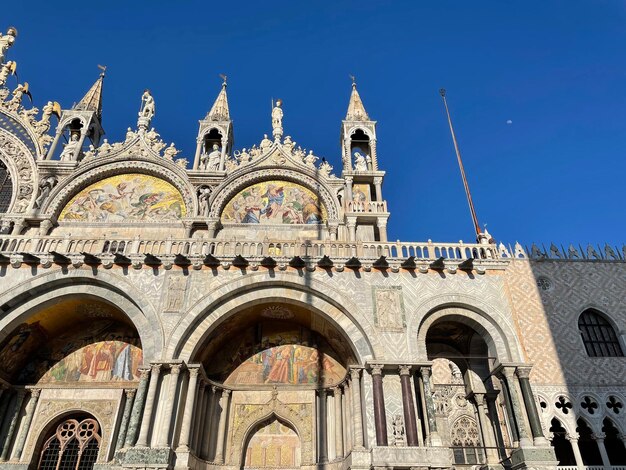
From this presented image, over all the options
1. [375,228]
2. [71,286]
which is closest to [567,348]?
[375,228]

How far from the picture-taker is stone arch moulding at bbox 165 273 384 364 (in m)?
12.0

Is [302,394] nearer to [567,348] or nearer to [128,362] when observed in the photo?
[128,362]

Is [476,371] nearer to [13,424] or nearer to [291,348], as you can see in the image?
[291,348]

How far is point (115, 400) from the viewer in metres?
13.2

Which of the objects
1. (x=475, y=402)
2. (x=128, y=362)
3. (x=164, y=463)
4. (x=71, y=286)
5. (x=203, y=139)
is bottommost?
(x=164, y=463)

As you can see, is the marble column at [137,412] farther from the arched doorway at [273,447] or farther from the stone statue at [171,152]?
the stone statue at [171,152]

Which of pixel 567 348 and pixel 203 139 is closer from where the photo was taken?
pixel 567 348

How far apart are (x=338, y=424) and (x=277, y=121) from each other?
13.3 m

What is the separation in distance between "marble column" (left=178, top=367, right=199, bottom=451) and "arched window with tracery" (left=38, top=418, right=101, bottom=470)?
138 inches

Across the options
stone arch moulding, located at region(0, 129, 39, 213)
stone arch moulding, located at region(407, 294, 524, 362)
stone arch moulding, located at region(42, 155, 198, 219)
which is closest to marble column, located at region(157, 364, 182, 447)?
stone arch moulding, located at region(407, 294, 524, 362)

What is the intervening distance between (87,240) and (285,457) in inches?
360

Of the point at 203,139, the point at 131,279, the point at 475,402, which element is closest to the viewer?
the point at 131,279

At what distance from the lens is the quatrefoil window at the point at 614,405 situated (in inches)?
531

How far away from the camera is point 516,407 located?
1169cm
